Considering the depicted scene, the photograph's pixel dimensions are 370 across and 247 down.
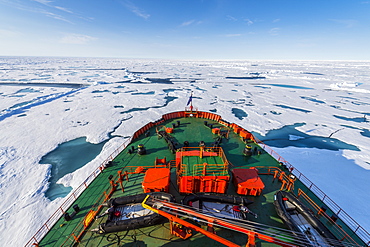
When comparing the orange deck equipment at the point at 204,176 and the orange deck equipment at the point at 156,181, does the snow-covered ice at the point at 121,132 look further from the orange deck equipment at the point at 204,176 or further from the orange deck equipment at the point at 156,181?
the orange deck equipment at the point at 204,176

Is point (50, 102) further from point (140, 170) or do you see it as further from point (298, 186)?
point (298, 186)

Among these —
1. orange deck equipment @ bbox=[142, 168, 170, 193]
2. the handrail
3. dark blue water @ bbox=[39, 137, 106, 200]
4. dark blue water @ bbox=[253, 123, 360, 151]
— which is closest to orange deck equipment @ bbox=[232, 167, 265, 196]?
the handrail

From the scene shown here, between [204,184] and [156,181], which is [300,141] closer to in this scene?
[204,184]

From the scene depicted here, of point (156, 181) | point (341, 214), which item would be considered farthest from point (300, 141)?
point (156, 181)

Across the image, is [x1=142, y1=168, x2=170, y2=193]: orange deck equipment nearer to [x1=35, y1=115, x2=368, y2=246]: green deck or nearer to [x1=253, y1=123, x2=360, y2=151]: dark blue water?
[x1=35, y1=115, x2=368, y2=246]: green deck

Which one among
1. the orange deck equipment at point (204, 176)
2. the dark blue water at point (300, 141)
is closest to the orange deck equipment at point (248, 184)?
the orange deck equipment at point (204, 176)

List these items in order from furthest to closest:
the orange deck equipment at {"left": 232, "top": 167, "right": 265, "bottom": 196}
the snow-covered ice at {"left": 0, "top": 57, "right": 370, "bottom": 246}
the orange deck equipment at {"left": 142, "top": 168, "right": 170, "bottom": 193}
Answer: the snow-covered ice at {"left": 0, "top": 57, "right": 370, "bottom": 246}, the orange deck equipment at {"left": 232, "top": 167, "right": 265, "bottom": 196}, the orange deck equipment at {"left": 142, "top": 168, "right": 170, "bottom": 193}
